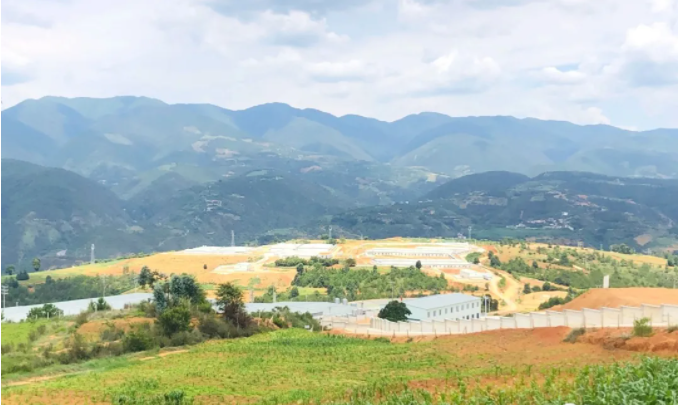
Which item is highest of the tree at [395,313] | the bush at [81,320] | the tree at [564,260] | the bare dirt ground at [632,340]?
the bare dirt ground at [632,340]

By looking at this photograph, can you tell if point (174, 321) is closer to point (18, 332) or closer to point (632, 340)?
point (18, 332)

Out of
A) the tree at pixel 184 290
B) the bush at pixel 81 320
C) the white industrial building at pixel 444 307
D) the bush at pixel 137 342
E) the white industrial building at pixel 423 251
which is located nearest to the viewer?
the bush at pixel 137 342

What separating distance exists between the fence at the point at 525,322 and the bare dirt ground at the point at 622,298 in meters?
4.30

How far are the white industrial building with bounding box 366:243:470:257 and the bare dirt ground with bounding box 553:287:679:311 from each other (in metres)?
49.6

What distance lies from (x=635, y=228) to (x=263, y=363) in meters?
141

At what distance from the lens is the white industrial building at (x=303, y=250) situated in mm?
84800

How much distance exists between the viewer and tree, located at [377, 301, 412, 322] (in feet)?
139

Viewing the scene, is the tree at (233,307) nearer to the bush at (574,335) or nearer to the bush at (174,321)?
the bush at (174,321)

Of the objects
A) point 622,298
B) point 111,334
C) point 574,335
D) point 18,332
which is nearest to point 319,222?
point 18,332

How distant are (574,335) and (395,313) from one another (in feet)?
67.0

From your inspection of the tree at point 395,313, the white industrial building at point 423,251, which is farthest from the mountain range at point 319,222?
the tree at point 395,313

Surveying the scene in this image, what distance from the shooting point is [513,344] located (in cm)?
2498

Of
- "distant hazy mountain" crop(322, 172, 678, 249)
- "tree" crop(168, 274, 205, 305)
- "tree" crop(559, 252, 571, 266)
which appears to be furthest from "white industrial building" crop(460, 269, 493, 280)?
"distant hazy mountain" crop(322, 172, 678, 249)

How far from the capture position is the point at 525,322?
29.3m
